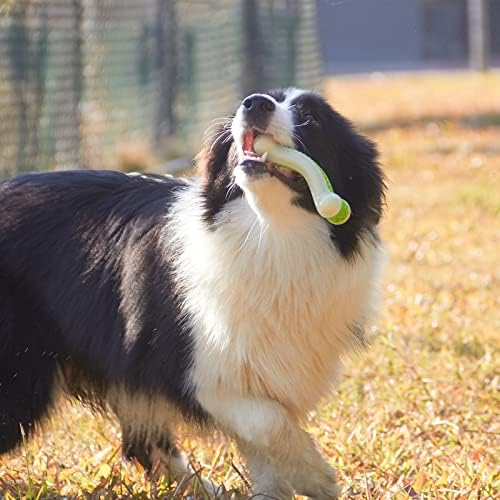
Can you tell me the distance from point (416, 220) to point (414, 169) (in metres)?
2.71

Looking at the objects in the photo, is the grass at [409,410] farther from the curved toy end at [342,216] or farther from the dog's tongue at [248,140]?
the dog's tongue at [248,140]

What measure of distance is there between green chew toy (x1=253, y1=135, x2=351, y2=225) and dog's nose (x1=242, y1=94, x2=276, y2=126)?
63 millimetres

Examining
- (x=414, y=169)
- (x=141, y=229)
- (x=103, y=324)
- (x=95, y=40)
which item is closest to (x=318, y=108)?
(x=141, y=229)

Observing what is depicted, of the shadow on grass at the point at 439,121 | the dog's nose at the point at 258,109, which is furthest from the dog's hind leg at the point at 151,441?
the shadow on grass at the point at 439,121

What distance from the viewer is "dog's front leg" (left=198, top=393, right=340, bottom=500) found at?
365 cm

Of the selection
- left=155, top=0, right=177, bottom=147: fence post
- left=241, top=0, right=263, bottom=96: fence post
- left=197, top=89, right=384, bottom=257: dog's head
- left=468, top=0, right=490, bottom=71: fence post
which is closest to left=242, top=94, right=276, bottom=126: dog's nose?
left=197, top=89, right=384, bottom=257: dog's head

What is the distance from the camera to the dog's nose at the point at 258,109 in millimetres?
3541

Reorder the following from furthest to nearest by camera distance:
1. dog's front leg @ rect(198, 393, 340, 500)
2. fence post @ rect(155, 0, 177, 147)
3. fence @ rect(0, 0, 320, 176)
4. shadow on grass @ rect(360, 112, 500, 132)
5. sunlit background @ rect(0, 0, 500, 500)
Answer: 1. shadow on grass @ rect(360, 112, 500, 132)
2. fence post @ rect(155, 0, 177, 147)
3. fence @ rect(0, 0, 320, 176)
4. sunlit background @ rect(0, 0, 500, 500)
5. dog's front leg @ rect(198, 393, 340, 500)

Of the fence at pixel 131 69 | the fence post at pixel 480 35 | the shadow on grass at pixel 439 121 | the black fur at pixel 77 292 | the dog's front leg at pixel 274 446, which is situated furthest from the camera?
the fence post at pixel 480 35

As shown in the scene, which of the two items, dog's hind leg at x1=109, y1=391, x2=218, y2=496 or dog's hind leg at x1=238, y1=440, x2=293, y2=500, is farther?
dog's hind leg at x1=109, y1=391, x2=218, y2=496

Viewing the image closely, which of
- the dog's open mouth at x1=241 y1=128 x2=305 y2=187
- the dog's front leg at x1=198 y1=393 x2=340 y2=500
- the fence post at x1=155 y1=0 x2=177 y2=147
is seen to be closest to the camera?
the dog's open mouth at x1=241 y1=128 x2=305 y2=187

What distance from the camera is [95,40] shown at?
10.2 m

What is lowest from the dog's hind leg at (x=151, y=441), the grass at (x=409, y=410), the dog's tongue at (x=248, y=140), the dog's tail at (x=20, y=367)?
the grass at (x=409, y=410)

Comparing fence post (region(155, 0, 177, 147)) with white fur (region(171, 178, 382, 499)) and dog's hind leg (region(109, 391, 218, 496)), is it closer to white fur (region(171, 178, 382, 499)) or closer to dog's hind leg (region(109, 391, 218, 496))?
dog's hind leg (region(109, 391, 218, 496))
